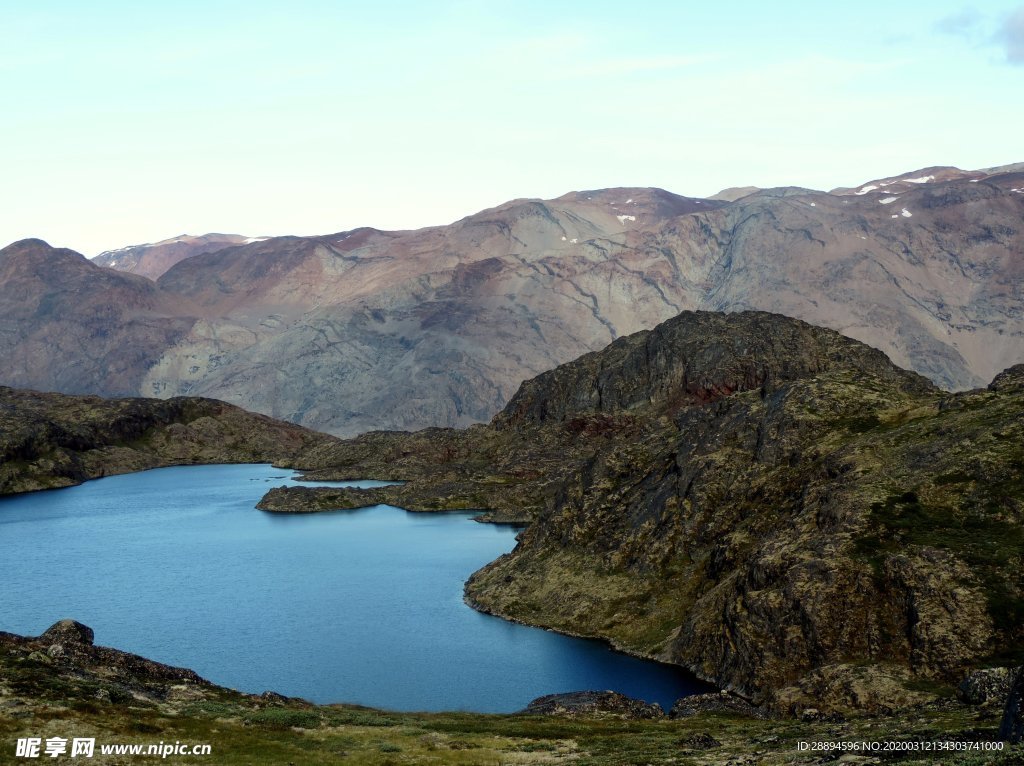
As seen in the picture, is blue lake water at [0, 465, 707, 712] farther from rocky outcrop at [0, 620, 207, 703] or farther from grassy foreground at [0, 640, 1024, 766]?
grassy foreground at [0, 640, 1024, 766]

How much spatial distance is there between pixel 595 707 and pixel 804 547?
1136 inches

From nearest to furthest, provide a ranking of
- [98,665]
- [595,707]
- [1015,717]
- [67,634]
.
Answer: [1015,717]
[98,665]
[67,634]
[595,707]

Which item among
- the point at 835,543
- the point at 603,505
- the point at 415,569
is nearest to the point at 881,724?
the point at 835,543

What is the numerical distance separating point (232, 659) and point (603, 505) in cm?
5365

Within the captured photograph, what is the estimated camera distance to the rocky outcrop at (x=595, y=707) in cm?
8512

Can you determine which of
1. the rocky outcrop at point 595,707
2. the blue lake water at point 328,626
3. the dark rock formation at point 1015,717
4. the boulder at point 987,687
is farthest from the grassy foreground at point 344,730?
the blue lake water at point 328,626

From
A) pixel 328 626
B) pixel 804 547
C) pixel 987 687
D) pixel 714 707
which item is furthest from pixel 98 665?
pixel 804 547

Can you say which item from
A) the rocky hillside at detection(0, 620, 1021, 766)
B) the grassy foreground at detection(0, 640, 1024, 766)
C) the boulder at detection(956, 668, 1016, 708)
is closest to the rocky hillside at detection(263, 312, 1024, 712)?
the boulder at detection(956, 668, 1016, 708)

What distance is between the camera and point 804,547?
4070 inches

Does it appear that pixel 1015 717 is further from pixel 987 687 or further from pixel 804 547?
pixel 804 547

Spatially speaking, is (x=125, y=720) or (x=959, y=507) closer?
(x=125, y=720)

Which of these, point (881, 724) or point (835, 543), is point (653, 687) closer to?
point (835, 543)

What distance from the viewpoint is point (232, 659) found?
11900cm

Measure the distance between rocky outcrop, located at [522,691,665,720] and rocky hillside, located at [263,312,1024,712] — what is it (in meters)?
Result: 10.7
